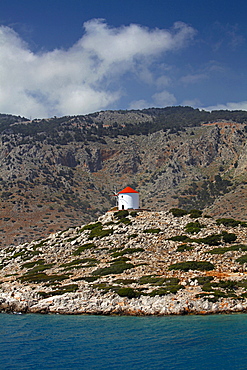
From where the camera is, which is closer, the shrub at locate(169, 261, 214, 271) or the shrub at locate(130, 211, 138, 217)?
the shrub at locate(169, 261, 214, 271)

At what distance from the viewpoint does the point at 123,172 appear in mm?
186750

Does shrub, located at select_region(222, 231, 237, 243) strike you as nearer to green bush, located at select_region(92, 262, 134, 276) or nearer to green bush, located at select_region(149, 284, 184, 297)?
green bush, located at select_region(92, 262, 134, 276)

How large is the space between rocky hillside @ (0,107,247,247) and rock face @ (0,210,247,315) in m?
56.6

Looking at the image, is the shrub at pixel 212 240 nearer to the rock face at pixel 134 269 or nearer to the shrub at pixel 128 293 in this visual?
the rock face at pixel 134 269

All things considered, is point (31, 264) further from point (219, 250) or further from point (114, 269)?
point (219, 250)

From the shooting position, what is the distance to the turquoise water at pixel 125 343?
23.0 m

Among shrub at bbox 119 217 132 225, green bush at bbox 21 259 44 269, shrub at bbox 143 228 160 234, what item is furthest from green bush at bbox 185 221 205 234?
green bush at bbox 21 259 44 269

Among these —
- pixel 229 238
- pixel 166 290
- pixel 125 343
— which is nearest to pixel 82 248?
pixel 229 238

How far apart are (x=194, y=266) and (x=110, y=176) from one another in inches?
5673

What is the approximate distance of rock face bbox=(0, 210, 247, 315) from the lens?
33875mm

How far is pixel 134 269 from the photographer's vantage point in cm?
4400

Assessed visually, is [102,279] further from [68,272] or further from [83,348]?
[83,348]

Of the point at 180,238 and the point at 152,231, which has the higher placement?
the point at 152,231

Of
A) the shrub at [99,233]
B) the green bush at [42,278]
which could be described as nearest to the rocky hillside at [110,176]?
the shrub at [99,233]
